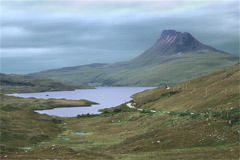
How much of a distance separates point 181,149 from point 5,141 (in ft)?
125

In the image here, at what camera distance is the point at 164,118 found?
68.1 metres

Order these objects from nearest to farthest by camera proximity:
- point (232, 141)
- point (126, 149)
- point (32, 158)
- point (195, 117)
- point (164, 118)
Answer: point (32, 158) → point (232, 141) → point (126, 149) → point (195, 117) → point (164, 118)

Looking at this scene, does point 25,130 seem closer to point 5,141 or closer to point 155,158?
point 5,141

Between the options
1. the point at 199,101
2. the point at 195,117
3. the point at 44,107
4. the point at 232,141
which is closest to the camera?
the point at 232,141

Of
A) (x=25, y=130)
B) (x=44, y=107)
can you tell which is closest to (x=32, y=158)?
(x=25, y=130)

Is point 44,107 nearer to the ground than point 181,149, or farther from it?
nearer to the ground

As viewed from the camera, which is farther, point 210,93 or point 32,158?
point 210,93

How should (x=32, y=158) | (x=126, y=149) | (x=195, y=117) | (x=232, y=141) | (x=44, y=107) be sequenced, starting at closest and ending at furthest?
(x=32, y=158) → (x=232, y=141) → (x=126, y=149) → (x=195, y=117) → (x=44, y=107)

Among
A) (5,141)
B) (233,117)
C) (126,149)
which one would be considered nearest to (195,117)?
(233,117)

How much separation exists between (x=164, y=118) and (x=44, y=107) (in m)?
131

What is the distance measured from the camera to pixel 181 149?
1570 inches

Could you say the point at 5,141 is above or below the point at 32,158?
below

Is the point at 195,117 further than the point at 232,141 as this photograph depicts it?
Yes

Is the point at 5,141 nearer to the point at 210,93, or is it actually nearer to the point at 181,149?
the point at 181,149
